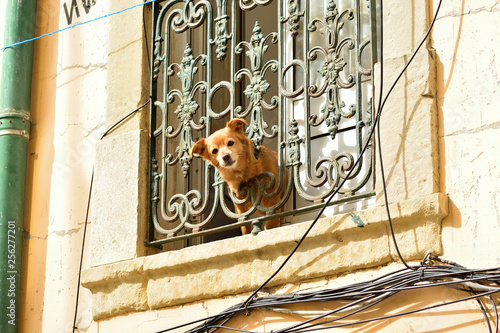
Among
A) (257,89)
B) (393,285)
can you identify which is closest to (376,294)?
(393,285)

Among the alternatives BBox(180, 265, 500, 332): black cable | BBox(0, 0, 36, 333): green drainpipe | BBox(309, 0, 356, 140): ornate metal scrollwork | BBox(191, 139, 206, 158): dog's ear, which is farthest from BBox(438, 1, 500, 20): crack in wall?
BBox(0, 0, 36, 333): green drainpipe

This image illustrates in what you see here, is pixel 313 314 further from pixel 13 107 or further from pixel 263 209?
pixel 13 107

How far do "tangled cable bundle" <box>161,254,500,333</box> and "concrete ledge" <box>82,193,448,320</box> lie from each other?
0.36 ft

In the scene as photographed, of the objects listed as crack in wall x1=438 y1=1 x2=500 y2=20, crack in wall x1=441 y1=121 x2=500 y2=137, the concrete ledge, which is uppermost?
crack in wall x1=438 y1=1 x2=500 y2=20

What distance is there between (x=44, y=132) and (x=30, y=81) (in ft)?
1.25

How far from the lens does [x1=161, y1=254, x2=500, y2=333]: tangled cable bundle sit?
4043 millimetres

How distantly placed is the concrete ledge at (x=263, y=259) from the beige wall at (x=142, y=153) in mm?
15

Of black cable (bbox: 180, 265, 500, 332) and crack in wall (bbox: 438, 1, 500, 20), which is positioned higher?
crack in wall (bbox: 438, 1, 500, 20)

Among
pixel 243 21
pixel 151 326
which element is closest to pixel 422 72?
pixel 151 326

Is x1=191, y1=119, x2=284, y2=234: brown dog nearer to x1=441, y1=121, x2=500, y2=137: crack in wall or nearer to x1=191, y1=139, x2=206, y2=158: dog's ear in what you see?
x1=191, y1=139, x2=206, y2=158: dog's ear

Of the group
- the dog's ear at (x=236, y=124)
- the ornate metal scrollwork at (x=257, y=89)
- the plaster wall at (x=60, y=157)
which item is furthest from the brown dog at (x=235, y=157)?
the plaster wall at (x=60, y=157)

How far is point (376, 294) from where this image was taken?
4.38 metres

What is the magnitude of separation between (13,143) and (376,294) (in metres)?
2.91

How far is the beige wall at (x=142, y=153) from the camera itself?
4277mm
